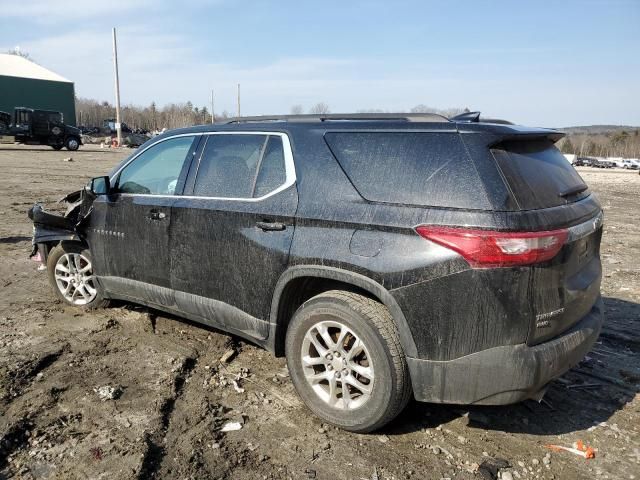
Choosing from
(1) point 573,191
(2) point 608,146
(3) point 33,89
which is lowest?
(1) point 573,191

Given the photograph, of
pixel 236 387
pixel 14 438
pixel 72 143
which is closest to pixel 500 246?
pixel 236 387

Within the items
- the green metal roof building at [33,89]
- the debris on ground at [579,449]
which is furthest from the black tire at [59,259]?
the green metal roof building at [33,89]

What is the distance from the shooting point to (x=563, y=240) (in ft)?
8.66

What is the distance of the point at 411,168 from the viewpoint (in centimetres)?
285

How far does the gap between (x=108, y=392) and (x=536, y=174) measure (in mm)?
3000

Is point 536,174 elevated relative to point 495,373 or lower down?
elevated

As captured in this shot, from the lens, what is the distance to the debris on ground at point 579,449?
9.57 feet

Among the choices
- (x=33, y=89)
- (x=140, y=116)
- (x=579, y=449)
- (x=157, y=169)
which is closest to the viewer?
(x=579, y=449)

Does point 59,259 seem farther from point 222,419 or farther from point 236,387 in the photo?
point 222,419

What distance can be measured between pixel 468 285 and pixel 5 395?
9.85 ft

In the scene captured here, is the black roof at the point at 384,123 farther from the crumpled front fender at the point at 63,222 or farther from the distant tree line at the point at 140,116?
the distant tree line at the point at 140,116

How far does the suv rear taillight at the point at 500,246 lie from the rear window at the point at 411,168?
153 mm

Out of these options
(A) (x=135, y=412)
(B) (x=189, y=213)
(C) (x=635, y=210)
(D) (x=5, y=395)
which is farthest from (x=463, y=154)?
(C) (x=635, y=210)

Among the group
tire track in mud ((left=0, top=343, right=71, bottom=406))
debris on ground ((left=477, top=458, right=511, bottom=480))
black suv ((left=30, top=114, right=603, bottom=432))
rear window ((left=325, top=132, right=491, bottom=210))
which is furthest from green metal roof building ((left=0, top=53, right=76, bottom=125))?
debris on ground ((left=477, top=458, right=511, bottom=480))
